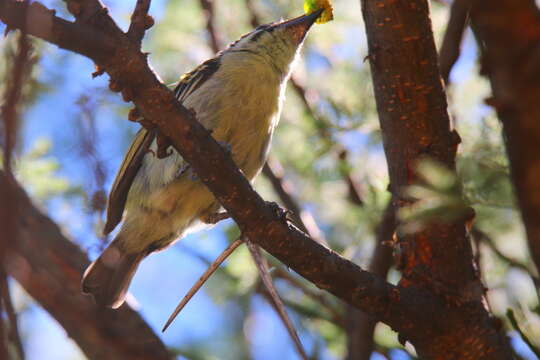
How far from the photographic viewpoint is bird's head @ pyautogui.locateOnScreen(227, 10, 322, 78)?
3652 millimetres

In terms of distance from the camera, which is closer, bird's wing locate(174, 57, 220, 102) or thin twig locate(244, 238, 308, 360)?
thin twig locate(244, 238, 308, 360)

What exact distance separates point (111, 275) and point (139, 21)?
1.79 meters

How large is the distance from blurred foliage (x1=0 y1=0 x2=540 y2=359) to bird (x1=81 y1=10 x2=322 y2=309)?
0.86 feet

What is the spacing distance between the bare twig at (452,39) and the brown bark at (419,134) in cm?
26

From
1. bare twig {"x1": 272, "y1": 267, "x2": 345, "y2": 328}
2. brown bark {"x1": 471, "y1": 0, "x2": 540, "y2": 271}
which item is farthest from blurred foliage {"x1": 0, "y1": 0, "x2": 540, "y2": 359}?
brown bark {"x1": 471, "y1": 0, "x2": 540, "y2": 271}

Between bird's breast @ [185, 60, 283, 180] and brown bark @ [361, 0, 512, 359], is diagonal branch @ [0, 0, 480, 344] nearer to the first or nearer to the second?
brown bark @ [361, 0, 512, 359]

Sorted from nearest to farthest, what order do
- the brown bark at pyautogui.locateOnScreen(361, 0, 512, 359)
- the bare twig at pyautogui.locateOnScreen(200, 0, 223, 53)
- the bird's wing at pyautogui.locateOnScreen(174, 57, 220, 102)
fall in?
the brown bark at pyautogui.locateOnScreen(361, 0, 512, 359)
the bird's wing at pyautogui.locateOnScreen(174, 57, 220, 102)
the bare twig at pyautogui.locateOnScreen(200, 0, 223, 53)

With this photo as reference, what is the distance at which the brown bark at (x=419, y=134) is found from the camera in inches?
95.5

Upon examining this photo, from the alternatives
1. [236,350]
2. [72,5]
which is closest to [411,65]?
[72,5]

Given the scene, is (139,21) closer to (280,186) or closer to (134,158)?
(134,158)

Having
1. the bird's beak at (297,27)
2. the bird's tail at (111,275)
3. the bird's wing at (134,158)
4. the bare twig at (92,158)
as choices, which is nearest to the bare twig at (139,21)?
the bare twig at (92,158)

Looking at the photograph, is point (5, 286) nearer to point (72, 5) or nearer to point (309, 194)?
point (72, 5)

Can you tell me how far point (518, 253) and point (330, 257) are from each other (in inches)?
61.3

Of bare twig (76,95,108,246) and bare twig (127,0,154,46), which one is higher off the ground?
bare twig (127,0,154,46)
